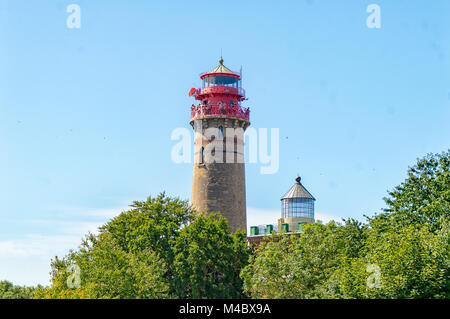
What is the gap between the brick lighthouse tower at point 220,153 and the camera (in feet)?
241

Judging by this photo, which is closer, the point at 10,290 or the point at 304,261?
the point at 304,261

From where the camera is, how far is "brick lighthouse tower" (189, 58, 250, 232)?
73.4 m

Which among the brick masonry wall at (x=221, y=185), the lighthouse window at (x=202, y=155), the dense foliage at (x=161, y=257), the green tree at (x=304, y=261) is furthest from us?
the lighthouse window at (x=202, y=155)

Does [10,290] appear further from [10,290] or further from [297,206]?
[297,206]

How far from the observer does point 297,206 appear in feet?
314

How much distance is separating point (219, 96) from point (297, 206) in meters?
25.1

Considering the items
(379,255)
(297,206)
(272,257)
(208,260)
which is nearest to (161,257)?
(208,260)

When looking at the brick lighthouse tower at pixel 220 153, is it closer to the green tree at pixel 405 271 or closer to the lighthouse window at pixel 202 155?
the lighthouse window at pixel 202 155

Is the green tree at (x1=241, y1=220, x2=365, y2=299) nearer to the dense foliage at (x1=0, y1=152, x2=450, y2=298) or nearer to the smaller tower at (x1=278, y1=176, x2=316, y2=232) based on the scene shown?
the dense foliage at (x1=0, y1=152, x2=450, y2=298)

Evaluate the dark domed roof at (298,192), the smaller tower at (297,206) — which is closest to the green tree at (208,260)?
the smaller tower at (297,206)

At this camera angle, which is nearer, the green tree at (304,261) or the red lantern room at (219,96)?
the green tree at (304,261)

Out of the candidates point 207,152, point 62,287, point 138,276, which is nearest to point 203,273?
point 138,276

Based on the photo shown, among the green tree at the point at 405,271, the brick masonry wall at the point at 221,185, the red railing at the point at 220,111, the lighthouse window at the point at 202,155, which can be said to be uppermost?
the red railing at the point at 220,111

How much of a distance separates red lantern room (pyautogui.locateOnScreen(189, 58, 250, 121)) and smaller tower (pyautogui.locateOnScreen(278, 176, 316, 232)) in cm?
2257
